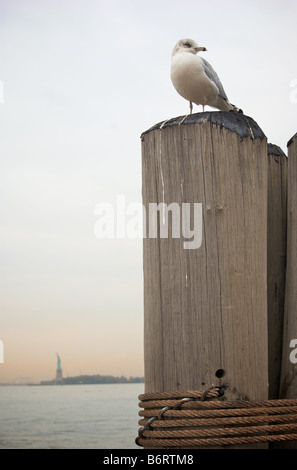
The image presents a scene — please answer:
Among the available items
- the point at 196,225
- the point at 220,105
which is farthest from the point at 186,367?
the point at 220,105

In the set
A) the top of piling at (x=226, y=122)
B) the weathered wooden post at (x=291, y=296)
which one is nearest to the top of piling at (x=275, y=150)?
the weathered wooden post at (x=291, y=296)

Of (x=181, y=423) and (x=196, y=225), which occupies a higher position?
(x=196, y=225)

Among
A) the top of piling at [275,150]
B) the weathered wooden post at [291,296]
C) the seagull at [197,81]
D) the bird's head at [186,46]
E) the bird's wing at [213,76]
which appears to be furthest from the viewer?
the bird's head at [186,46]

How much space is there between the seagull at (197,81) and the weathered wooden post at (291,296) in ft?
5.42

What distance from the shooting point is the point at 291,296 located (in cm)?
343

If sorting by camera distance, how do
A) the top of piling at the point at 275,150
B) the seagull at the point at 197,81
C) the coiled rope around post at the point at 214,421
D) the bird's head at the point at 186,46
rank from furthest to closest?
the bird's head at the point at 186,46, the seagull at the point at 197,81, the top of piling at the point at 275,150, the coiled rope around post at the point at 214,421

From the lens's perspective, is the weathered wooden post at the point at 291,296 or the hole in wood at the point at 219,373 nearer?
the hole in wood at the point at 219,373

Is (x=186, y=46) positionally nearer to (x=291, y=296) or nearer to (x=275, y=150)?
(x=275, y=150)

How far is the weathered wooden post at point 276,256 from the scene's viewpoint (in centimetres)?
351

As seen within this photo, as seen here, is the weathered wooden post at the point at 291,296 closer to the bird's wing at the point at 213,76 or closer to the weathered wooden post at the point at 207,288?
the weathered wooden post at the point at 207,288

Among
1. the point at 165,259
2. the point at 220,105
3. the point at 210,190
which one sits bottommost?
the point at 165,259

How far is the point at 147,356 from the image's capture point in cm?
321
